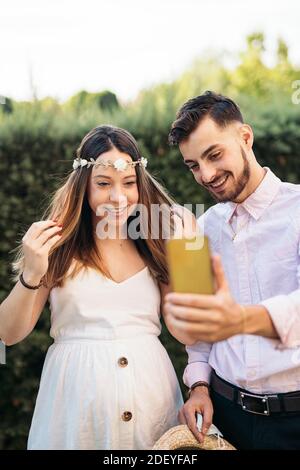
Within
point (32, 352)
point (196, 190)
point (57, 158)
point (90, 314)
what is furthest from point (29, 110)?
point (90, 314)

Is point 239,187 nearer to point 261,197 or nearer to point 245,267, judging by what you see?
point 261,197

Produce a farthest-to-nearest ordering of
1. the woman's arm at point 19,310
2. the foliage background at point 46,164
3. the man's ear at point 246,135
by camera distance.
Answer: the foliage background at point 46,164
the man's ear at point 246,135
the woman's arm at point 19,310

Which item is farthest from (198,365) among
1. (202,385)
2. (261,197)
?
(261,197)

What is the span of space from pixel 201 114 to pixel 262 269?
670 mm

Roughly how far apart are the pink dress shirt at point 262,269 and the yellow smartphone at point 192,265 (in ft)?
2.67

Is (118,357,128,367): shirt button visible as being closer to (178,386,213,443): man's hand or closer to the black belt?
(178,386,213,443): man's hand

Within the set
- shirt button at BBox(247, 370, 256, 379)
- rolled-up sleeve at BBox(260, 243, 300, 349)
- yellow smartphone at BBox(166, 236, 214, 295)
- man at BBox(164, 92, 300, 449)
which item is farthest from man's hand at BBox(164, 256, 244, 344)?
shirt button at BBox(247, 370, 256, 379)

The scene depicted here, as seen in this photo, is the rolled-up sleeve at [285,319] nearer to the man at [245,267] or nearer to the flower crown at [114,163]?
the man at [245,267]

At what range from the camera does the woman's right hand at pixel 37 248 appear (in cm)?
240

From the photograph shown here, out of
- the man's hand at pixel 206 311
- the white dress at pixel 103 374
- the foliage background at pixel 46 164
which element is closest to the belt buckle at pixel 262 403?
the white dress at pixel 103 374

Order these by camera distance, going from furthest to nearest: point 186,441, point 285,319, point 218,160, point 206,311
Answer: point 218,160, point 186,441, point 285,319, point 206,311

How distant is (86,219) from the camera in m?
2.88

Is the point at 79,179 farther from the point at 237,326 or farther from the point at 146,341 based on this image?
the point at 237,326

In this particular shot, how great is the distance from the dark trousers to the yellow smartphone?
1.02 m
